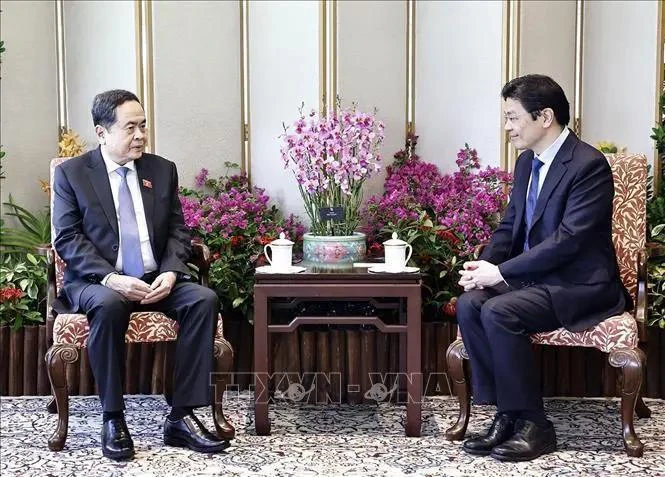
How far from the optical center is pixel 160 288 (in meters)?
3.42

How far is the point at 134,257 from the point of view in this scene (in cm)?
353

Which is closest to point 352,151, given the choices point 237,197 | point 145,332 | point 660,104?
point 237,197

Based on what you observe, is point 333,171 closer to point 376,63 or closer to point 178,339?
point 178,339

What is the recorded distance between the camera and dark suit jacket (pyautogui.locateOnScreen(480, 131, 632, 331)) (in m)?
3.26

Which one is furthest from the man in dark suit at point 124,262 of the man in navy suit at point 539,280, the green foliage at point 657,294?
the green foliage at point 657,294

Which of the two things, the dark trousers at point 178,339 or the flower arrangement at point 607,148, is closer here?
the dark trousers at point 178,339

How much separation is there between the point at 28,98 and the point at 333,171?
202 cm

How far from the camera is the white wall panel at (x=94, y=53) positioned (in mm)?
4746

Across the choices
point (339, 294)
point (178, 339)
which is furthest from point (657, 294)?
point (178, 339)

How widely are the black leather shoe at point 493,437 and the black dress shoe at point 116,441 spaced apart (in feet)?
4.25

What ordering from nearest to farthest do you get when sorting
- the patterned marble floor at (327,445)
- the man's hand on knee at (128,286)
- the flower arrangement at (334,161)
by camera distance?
the patterned marble floor at (327,445)
the man's hand on knee at (128,286)
the flower arrangement at (334,161)

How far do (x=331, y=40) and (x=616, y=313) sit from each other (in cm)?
224

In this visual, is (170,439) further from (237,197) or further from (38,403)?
A: (237,197)

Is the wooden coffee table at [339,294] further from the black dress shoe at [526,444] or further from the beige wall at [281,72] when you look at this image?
the beige wall at [281,72]
